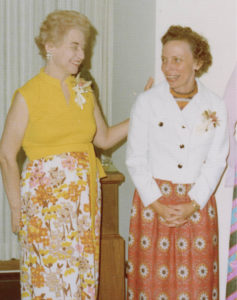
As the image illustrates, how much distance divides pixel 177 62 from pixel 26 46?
63.4 inches

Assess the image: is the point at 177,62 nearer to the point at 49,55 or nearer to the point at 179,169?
the point at 179,169

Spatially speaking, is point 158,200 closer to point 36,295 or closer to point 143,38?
point 36,295

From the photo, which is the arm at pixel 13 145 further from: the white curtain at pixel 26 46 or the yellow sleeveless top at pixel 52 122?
the white curtain at pixel 26 46

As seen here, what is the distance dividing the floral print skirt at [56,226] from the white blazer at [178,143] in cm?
26

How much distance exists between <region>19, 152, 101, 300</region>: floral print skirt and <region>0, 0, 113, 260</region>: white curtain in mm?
1300

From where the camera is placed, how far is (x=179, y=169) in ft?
6.27

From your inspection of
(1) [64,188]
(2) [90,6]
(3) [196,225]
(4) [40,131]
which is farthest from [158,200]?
(2) [90,6]

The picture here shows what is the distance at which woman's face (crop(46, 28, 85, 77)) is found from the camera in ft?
6.40

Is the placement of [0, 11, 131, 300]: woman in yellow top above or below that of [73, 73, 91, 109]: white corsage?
below

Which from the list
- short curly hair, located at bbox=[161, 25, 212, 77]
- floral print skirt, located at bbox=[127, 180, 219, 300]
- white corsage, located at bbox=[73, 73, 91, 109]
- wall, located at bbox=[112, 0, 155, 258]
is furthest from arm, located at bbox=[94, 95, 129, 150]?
short curly hair, located at bbox=[161, 25, 212, 77]

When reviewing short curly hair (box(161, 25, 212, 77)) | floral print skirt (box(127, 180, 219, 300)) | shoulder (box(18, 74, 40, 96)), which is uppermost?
short curly hair (box(161, 25, 212, 77))

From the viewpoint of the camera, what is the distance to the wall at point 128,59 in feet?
8.05

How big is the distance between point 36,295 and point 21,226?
0.31 meters

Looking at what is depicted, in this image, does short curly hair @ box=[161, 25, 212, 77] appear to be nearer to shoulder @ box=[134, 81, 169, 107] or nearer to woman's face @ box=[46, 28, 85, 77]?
shoulder @ box=[134, 81, 169, 107]
